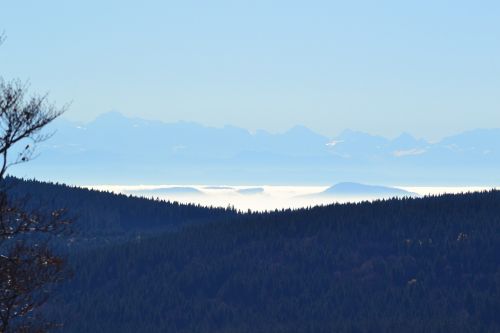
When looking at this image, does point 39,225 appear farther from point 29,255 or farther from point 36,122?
point 36,122

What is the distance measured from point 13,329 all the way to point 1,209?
17.9ft

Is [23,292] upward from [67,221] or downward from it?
downward

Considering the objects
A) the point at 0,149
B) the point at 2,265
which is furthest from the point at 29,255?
the point at 0,149

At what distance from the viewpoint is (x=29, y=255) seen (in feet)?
148

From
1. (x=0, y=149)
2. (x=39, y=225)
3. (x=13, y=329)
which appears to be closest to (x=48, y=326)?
(x=13, y=329)

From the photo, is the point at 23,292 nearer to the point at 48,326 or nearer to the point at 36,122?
the point at 48,326

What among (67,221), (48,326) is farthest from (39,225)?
(48,326)

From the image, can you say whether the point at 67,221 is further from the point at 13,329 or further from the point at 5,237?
the point at 13,329

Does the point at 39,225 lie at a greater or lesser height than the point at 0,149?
lesser

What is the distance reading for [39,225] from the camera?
44.3 m

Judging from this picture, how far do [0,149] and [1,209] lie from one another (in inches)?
93.8

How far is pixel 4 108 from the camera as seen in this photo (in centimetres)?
4319

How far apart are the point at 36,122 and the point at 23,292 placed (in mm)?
6814

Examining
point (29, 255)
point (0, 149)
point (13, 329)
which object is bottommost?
point (13, 329)
